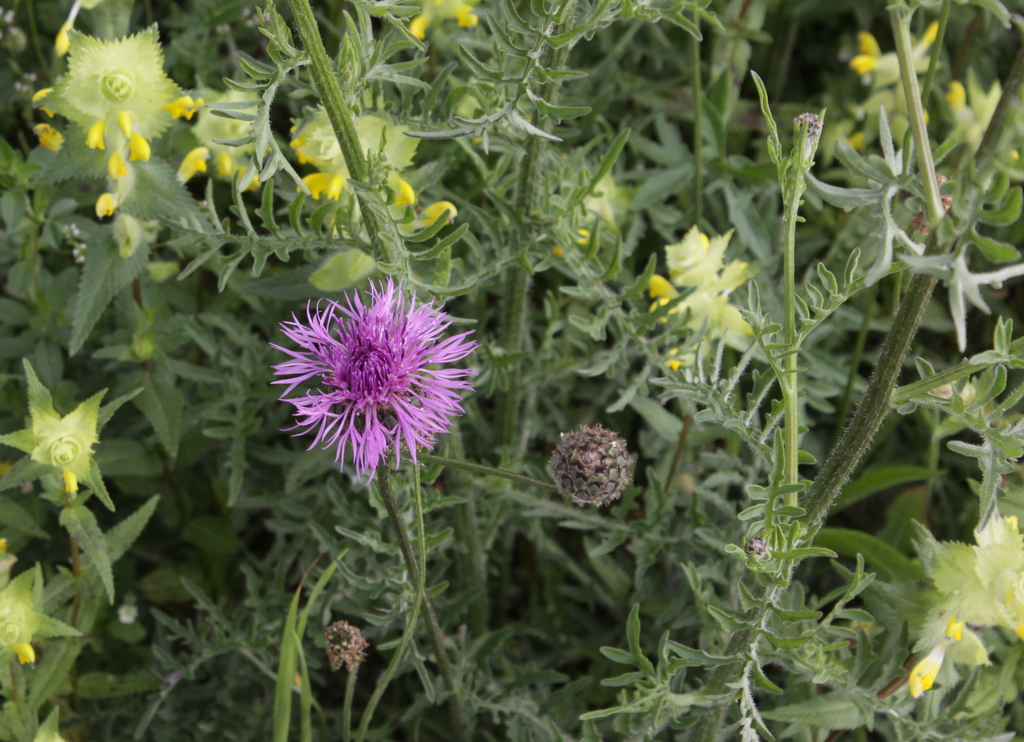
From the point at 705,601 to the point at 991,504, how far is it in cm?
45

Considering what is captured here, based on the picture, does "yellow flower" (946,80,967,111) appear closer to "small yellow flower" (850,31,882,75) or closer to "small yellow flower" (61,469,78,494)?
"small yellow flower" (850,31,882,75)

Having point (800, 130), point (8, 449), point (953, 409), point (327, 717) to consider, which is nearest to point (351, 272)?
point (800, 130)

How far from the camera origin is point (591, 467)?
985 millimetres

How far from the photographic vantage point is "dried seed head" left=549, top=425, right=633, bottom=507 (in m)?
0.98

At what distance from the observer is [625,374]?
1.90 meters

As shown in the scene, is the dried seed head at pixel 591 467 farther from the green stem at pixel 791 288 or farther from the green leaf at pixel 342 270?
the green leaf at pixel 342 270

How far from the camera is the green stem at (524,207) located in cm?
112

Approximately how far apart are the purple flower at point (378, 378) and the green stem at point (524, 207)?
0.34 m

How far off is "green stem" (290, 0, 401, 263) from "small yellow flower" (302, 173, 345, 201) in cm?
9

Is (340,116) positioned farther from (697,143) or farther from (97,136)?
(697,143)

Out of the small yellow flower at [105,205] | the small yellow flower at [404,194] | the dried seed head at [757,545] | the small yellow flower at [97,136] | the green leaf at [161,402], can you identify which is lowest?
the green leaf at [161,402]

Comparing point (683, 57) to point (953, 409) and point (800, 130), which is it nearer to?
point (800, 130)

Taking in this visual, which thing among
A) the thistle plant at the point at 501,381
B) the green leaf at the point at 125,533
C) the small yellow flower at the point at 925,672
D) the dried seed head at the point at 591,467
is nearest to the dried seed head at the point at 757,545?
the thistle plant at the point at 501,381

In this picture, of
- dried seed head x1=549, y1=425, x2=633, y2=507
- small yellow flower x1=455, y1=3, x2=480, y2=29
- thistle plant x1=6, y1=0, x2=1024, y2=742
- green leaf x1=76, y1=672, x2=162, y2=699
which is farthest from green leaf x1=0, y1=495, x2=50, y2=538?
small yellow flower x1=455, y1=3, x2=480, y2=29
